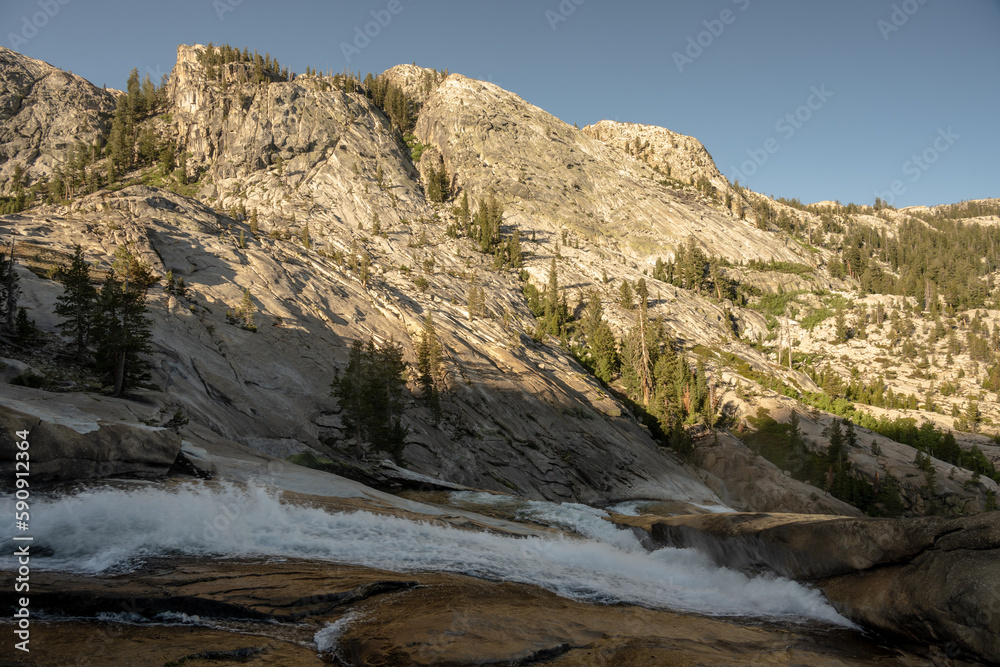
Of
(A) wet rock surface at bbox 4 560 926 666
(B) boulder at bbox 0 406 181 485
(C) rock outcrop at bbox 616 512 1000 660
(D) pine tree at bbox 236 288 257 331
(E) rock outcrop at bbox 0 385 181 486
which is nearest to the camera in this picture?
(A) wet rock surface at bbox 4 560 926 666

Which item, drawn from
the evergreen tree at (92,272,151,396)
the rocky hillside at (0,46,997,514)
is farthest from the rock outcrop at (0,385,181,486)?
the rocky hillside at (0,46,997,514)

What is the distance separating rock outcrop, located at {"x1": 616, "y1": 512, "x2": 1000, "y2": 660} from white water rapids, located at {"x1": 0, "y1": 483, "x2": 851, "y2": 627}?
0.67 meters

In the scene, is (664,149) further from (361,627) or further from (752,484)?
(361,627)

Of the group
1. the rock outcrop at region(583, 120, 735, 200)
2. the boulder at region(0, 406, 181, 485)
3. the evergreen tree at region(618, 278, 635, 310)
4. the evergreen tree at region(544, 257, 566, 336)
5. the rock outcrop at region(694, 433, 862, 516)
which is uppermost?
the rock outcrop at region(583, 120, 735, 200)

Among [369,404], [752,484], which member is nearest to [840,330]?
[752,484]

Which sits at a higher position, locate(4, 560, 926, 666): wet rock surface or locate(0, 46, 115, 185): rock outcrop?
locate(0, 46, 115, 185): rock outcrop

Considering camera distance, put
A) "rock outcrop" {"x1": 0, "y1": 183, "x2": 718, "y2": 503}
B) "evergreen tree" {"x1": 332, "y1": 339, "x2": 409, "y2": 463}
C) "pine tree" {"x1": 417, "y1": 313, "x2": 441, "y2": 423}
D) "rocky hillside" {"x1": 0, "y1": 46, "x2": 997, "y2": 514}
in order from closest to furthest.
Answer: "rock outcrop" {"x1": 0, "y1": 183, "x2": 718, "y2": 503} → "evergreen tree" {"x1": 332, "y1": 339, "x2": 409, "y2": 463} → "rocky hillside" {"x1": 0, "y1": 46, "x2": 997, "y2": 514} → "pine tree" {"x1": 417, "y1": 313, "x2": 441, "y2": 423}

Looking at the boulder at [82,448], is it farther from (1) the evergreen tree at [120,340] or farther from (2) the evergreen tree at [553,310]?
(2) the evergreen tree at [553,310]

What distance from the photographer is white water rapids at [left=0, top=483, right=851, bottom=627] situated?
12.5 meters

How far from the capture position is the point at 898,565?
13195 millimetres

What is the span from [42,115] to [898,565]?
123m

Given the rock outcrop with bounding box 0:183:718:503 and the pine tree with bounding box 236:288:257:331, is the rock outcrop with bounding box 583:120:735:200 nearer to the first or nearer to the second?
Result: the rock outcrop with bounding box 0:183:718:503

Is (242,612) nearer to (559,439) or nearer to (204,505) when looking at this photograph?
(204,505)

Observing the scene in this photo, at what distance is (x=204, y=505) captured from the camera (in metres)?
15.5
